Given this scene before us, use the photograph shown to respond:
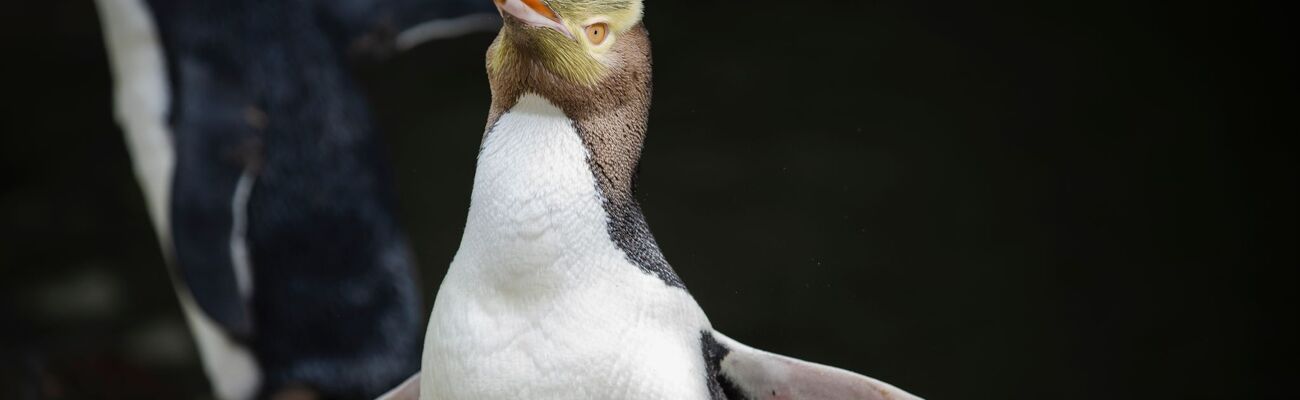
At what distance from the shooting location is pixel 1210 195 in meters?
1.51

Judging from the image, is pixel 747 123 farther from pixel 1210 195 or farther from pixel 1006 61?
pixel 1210 195

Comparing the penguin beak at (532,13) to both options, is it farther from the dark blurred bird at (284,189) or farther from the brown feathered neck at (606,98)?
the dark blurred bird at (284,189)

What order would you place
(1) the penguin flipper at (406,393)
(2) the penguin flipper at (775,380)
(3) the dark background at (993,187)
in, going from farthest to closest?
1. (3) the dark background at (993,187)
2. (1) the penguin flipper at (406,393)
3. (2) the penguin flipper at (775,380)

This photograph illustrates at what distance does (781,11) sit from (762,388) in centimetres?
71

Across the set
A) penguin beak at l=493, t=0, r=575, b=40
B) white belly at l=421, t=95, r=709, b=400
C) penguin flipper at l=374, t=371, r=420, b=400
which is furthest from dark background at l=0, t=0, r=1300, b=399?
penguin beak at l=493, t=0, r=575, b=40

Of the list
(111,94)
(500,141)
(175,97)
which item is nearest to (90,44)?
(111,94)

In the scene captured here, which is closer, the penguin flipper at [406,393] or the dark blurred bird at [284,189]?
the penguin flipper at [406,393]

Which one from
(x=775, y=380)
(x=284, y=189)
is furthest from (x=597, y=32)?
(x=284, y=189)

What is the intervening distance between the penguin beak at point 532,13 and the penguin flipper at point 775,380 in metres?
0.28

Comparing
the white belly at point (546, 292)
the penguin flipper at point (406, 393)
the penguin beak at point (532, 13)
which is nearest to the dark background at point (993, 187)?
the penguin flipper at point (406, 393)

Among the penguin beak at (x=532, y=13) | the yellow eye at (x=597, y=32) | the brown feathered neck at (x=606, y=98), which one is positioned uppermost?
the penguin beak at (x=532, y=13)

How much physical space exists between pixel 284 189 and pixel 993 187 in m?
1.05

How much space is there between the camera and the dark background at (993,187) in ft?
4.87

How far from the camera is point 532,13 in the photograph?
82cm
